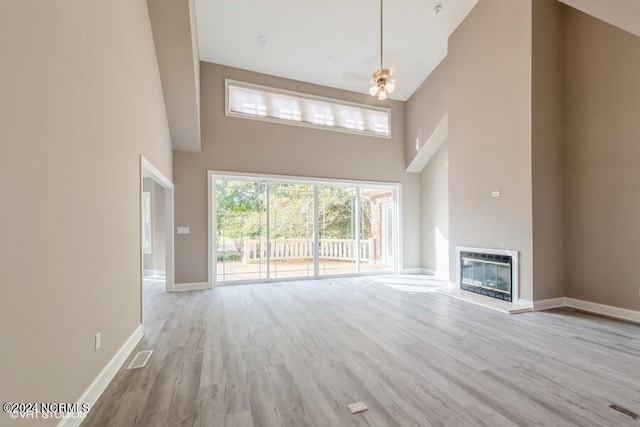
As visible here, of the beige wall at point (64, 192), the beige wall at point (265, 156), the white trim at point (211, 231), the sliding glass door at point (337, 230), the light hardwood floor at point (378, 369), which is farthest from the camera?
the sliding glass door at point (337, 230)

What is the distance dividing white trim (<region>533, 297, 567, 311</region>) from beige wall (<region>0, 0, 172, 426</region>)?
5.39m

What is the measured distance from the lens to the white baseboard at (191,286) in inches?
231

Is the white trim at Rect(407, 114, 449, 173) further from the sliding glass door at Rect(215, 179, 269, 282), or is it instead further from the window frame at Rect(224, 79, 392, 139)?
the sliding glass door at Rect(215, 179, 269, 282)

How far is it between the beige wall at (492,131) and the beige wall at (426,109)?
0.68 m

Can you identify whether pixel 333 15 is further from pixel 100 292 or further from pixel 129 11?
pixel 100 292

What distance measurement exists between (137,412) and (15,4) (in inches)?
98.0

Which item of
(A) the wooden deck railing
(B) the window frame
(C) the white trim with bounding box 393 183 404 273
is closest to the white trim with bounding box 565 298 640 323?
(C) the white trim with bounding box 393 183 404 273

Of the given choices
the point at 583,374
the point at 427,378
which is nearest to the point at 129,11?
the point at 427,378

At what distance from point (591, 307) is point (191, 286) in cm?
679

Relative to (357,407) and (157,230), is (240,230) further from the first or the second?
(357,407)

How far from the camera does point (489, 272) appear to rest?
197 inches

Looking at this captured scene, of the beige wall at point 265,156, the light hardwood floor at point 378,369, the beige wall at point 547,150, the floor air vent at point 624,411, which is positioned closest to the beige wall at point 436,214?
the beige wall at point 265,156

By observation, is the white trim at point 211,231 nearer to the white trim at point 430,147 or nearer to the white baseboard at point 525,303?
the white trim at point 430,147

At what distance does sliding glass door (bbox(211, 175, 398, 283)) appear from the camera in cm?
634
